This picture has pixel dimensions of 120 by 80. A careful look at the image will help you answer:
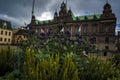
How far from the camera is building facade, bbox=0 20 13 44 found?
222 ft

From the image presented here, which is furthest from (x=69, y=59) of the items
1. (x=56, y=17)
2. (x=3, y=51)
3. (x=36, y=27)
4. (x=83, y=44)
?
(x=36, y=27)

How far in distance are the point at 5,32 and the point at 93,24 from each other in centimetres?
3178

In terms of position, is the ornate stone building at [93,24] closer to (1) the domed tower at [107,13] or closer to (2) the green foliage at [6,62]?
(1) the domed tower at [107,13]

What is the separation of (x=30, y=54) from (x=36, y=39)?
4183mm

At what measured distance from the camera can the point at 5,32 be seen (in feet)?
227

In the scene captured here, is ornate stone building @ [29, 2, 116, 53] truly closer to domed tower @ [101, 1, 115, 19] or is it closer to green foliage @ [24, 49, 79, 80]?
domed tower @ [101, 1, 115, 19]

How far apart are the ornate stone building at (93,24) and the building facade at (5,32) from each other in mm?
12799

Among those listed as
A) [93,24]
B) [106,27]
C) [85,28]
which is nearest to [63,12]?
[85,28]

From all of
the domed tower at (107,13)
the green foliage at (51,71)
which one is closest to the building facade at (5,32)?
the domed tower at (107,13)

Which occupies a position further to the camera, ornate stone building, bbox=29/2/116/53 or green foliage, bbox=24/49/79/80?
ornate stone building, bbox=29/2/116/53

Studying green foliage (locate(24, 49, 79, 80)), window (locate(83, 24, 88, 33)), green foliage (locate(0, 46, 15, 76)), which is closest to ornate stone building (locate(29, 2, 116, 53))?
window (locate(83, 24, 88, 33))

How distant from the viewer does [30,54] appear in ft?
23.5

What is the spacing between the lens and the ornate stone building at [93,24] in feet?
169

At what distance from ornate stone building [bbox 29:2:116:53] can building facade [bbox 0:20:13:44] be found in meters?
12.8
